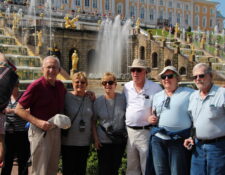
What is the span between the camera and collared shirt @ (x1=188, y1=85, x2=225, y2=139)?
439 cm

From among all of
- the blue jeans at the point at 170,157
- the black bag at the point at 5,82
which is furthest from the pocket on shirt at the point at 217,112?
the black bag at the point at 5,82

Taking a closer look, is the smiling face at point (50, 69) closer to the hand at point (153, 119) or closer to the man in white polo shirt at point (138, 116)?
the man in white polo shirt at point (138, 116)

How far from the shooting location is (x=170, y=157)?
482 cm

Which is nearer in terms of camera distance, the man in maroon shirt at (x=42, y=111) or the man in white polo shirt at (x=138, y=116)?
the man in maroon shirt at (x=42, y=111)

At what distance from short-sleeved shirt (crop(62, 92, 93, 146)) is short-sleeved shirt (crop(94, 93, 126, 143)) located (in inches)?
5.8

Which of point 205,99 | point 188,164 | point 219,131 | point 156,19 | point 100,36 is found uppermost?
point 156,19

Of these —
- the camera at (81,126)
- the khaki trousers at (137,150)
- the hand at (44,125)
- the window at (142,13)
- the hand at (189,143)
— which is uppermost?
the window at (142,13)

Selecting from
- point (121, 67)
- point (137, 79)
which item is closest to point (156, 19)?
point (121, 67)

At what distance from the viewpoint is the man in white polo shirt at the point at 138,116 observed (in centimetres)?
518

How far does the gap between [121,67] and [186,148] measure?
31.6 metres

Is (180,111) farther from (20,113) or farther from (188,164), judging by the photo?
(20,113)

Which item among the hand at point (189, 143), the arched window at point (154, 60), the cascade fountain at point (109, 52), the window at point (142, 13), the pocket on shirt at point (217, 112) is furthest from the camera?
the window at point (142, 13)

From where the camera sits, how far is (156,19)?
82688 mm

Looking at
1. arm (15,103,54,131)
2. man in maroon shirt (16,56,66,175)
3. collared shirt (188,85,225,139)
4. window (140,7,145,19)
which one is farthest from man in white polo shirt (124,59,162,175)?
window (140,7,145,19)
